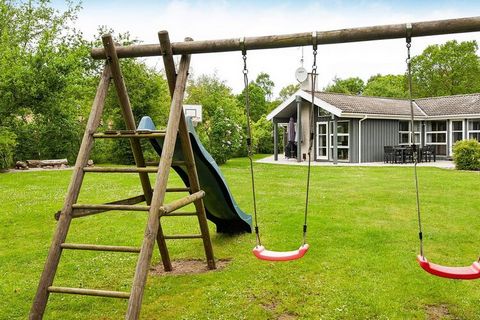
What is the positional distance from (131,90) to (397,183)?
14524mm

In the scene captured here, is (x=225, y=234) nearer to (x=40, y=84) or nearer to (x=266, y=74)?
(x=40, y=84)

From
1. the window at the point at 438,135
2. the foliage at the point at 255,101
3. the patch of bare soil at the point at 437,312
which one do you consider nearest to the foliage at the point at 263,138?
the foliage at the point at 255,101

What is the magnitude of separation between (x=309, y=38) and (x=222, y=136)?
52.0 ft

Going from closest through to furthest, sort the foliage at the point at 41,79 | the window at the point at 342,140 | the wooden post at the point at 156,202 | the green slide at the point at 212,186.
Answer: the wooden post at the point at 156,202 < the green slide at the point at 212,186 < the foliage at the point at 41,79 < the window at the point at 342,140

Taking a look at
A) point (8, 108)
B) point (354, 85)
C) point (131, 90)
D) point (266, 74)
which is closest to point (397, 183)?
point (8, 108)

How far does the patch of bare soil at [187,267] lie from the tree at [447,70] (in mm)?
37653

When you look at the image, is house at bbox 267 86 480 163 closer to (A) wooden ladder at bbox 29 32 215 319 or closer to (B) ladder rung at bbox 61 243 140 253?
(A) wooden ladder at bbox 29 32 215 319

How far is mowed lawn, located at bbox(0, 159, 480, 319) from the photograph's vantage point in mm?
3914

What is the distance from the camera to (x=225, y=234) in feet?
21.8

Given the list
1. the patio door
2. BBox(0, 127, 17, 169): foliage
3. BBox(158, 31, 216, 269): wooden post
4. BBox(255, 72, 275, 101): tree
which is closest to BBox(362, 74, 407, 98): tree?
BBox(255, 72, 275, 101): tree

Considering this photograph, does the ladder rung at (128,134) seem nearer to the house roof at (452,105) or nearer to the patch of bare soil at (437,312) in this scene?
the patch of bare soil at (437,312)

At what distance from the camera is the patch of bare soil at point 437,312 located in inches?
145

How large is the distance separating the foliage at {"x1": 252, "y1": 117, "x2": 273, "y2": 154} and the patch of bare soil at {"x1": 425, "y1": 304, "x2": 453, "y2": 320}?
26004 millimetres

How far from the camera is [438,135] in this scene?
22.2 m
